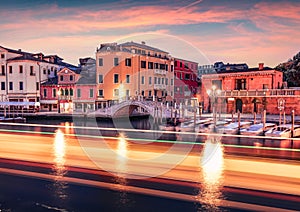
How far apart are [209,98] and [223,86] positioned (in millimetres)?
2872

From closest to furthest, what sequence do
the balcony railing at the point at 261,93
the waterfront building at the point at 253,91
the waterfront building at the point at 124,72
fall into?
the balcony railing at the point at 261,93 < the waterfront building at the point at 253,91 < the waterfront building at the point at 124,72

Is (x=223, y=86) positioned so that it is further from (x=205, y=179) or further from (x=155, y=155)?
(x=205, y=179)

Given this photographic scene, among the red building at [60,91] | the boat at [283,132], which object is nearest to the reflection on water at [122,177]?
the boat at [283,132]

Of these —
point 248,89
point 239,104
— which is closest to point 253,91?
point 248,89

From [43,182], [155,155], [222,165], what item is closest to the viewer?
[43,182]

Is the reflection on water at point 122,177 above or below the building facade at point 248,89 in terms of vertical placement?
below

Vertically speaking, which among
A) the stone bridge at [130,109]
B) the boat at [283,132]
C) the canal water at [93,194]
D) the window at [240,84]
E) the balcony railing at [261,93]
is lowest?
the canal water at [93,194]

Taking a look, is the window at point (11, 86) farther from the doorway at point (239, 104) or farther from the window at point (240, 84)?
the doorway at point (239, 104)

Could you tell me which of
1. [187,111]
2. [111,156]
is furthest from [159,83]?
[111,156]

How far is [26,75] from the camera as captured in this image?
49.4 m

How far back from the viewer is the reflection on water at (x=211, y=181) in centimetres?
787

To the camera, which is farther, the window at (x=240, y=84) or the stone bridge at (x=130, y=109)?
the window at (x=240, y=84)

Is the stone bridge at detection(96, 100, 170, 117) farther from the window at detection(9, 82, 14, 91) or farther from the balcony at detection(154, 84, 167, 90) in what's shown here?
the window at detection(9, 82, 14, 91)

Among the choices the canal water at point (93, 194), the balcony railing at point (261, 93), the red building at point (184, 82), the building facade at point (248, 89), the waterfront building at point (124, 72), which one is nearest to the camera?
the canal water at point (93, 194)
